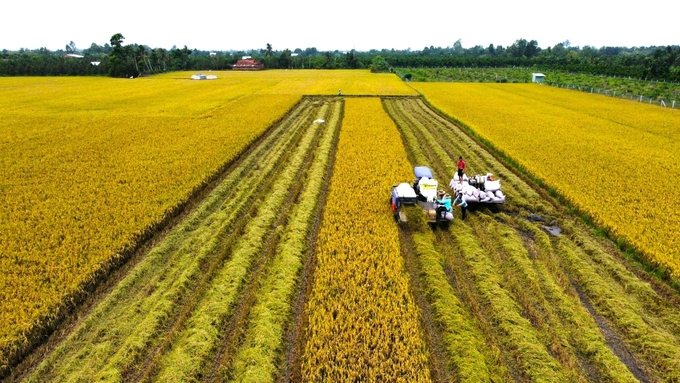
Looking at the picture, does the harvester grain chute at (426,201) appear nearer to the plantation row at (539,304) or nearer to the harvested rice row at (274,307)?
the plantation row at (539,304)

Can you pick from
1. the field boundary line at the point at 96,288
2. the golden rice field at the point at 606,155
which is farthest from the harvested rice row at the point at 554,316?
the field boundary line at the point at 96,288

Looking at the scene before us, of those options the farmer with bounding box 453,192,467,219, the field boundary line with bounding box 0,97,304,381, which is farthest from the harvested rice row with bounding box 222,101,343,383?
the farmer with bounding box 453,192,467,219

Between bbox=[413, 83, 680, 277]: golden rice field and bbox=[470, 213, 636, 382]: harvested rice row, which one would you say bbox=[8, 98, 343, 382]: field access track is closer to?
bbox=[470, 213, 636, 382]: harvested rice row

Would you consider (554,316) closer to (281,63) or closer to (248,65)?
(248,65)

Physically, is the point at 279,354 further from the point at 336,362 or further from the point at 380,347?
the point at 380,347

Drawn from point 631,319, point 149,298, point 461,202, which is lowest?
point 631,319

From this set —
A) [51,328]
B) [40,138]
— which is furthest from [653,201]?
[40,138]

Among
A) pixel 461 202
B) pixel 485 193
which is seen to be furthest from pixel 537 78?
pixel 461 202
